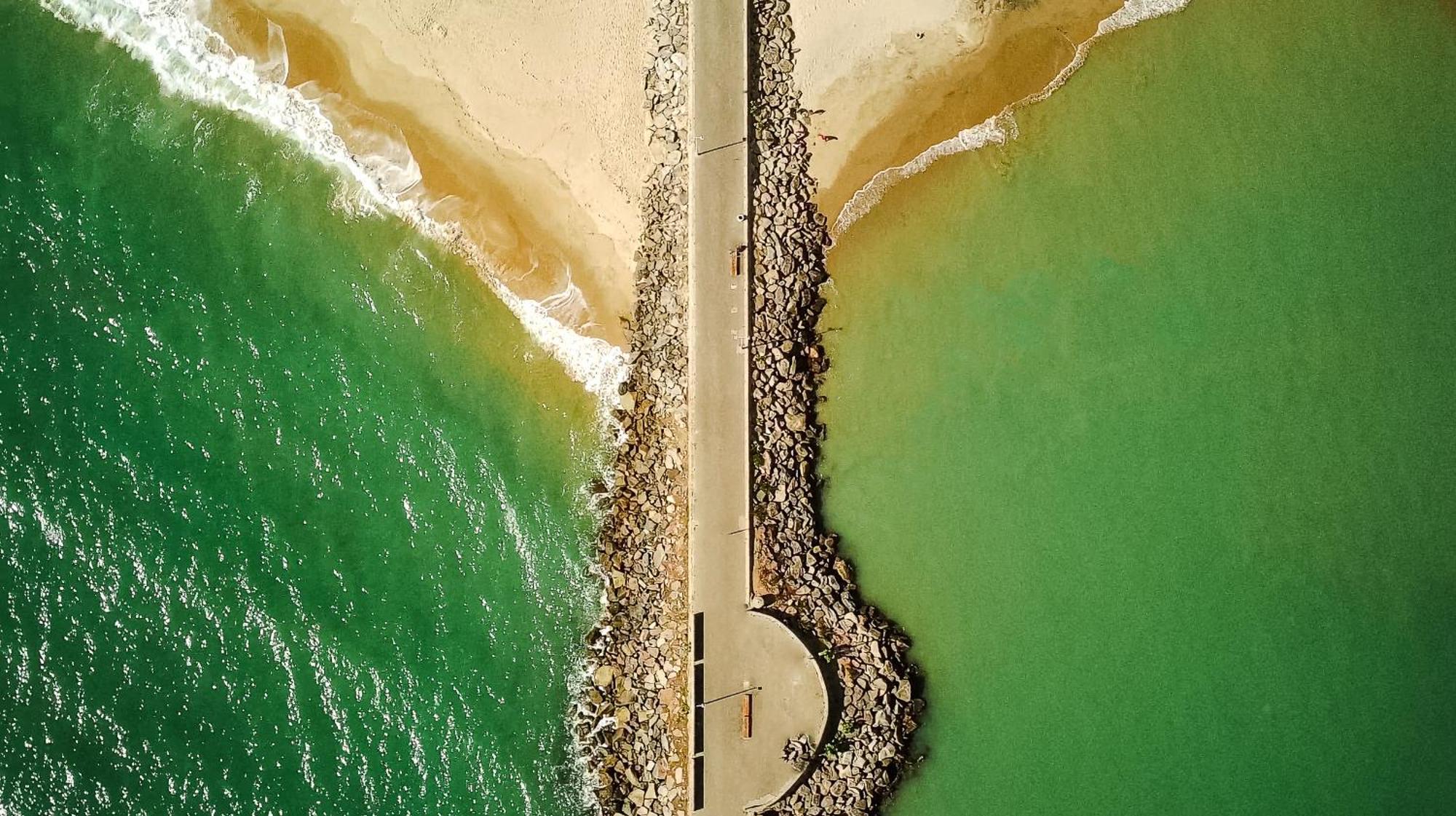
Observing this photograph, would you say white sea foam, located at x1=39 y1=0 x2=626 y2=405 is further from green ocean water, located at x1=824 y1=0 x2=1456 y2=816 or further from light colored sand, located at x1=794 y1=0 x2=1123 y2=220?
light colored sand, located at x1=794 y1=0 x2=1123 y2=220

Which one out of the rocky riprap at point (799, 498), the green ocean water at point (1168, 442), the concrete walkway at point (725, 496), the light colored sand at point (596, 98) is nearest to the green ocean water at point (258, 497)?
the light colored sand at point (596, 98)

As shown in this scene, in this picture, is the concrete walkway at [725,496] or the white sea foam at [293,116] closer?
the concrete walkway at [725,496]

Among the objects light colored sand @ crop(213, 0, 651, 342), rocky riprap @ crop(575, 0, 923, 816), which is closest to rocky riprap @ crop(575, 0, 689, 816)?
rocky riprap @ crop(575, 0, 923, 816)

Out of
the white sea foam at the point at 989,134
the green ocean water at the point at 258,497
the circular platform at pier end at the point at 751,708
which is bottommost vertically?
the circular platform at pier end at the point at 751,708

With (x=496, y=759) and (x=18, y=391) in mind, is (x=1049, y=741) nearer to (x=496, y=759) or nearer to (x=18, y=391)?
(x=496, y=759)

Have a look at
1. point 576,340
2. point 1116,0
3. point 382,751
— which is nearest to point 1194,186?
point 1116,0

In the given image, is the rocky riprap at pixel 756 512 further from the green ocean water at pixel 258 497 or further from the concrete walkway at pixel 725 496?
the green ocean water at pixel 258 497

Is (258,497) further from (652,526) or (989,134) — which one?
(989,134)
